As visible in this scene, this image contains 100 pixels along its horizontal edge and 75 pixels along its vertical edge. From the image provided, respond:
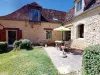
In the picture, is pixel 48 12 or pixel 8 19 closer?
pixel 8 19

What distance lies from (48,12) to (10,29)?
6.90 meters

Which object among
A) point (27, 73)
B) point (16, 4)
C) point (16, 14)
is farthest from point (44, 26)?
point (27, 73)

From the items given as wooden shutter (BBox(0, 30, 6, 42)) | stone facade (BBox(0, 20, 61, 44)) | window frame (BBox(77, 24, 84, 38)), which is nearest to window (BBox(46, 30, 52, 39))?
stone facade (BBox(0, 20, 61, 44))

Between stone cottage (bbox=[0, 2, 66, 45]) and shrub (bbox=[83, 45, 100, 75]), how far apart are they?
12519mm

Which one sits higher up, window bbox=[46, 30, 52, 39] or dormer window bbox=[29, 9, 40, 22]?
dormer window bbox=[29, 9, 40, 22]

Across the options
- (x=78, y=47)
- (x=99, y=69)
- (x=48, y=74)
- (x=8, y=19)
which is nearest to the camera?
(x=99, y=69)

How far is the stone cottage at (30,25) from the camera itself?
594 inches

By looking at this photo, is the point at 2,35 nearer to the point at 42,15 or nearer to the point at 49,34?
the point at 42,15

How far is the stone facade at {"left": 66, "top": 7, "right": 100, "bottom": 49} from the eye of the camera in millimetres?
9258

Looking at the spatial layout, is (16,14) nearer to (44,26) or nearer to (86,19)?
(44,26)

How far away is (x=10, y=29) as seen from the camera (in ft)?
49.5

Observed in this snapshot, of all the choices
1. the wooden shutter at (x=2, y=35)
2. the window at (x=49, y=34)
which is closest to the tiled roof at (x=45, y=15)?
the window at (x=49, y=34)

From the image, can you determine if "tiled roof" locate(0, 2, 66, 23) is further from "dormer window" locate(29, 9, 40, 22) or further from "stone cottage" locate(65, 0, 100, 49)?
"stone cottage" locate(65, 0, 100, 49)

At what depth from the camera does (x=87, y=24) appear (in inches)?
418
